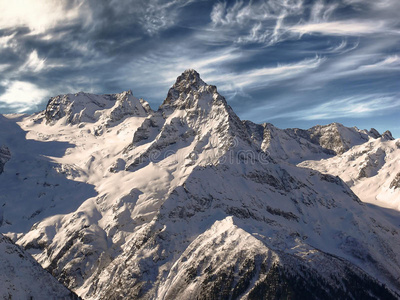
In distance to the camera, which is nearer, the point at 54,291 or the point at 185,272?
the point at 54,291

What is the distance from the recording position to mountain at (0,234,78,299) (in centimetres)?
12794

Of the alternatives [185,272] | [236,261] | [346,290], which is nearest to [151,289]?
[185,272]

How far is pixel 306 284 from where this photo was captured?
169750 millimetres

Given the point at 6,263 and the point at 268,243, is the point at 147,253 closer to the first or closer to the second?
the point at 268,243

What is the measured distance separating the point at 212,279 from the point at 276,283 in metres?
26.2

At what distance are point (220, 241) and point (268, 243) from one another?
73.0 ft

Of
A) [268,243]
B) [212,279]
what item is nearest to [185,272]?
[212,279]

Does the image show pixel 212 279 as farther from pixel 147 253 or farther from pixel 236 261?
pixel 147 253

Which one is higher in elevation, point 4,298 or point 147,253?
point 4,298

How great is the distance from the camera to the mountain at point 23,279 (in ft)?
420

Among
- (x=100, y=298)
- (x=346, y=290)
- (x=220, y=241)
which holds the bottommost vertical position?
(x=100, y=298)

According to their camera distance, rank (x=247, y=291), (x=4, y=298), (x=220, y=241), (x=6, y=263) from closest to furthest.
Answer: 1. (x=4, y=298)
2. (x=6, y=263)
3. (x=247, y=291)
4. (x=220, y=241)

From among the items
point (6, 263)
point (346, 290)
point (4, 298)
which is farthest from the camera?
point (346, 290)

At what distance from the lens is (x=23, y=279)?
134m
